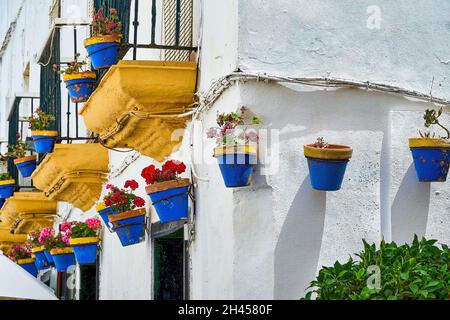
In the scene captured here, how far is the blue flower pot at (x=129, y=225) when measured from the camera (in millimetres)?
9270

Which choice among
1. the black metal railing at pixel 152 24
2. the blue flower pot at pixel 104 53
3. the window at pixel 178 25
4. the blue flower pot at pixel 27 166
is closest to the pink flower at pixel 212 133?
the black metal railing at pixel 152 24

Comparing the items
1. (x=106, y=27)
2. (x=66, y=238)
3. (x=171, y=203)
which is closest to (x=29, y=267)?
(x=66, y=238)

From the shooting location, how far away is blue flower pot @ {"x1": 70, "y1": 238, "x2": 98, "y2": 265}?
11633 mm

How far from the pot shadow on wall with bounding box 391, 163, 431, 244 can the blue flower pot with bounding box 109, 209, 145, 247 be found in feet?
8.70

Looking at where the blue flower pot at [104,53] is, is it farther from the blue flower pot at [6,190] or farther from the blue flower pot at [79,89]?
the blue flower pot at [6,190]

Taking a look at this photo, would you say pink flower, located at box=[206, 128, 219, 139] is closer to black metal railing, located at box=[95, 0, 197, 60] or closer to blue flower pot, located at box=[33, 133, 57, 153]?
black metal railing, located at box=[95, 0, 197, 60]

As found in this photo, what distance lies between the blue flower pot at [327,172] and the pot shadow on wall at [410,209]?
57 cm

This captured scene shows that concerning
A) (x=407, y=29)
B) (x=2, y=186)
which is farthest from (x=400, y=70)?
(x=2, y=186)

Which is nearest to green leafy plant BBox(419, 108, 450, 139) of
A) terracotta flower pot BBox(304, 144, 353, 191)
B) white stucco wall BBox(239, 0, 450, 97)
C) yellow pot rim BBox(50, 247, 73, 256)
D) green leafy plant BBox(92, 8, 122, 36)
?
white stucco wall BBox(239, 0, 450, 97)

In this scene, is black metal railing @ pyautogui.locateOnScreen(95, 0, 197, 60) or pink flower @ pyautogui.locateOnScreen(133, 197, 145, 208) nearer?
black metal railing @ pyautogui.locateOnScreen(95, 0, 197, 60)

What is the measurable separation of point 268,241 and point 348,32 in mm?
1409

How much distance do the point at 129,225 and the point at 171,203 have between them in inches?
47.2

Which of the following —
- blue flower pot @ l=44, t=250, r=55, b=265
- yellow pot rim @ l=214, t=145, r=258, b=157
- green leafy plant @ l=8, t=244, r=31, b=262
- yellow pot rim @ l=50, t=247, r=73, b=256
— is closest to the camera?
yellow pot rim @ l=214, t=145, r=258, b=157
